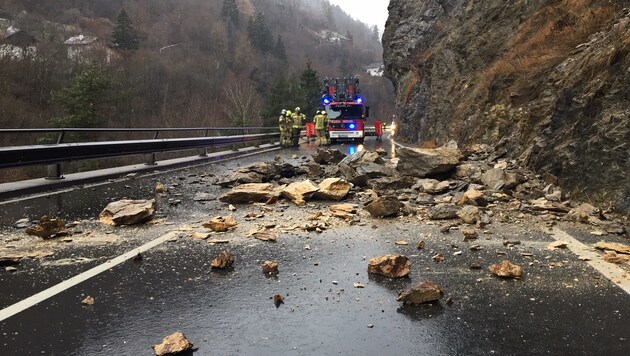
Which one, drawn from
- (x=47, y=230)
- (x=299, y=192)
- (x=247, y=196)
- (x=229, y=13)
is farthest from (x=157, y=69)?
(x=47, y=230)

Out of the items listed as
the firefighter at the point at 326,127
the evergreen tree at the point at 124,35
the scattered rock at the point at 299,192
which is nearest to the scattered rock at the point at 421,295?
the scattered rock at the point at 299,192

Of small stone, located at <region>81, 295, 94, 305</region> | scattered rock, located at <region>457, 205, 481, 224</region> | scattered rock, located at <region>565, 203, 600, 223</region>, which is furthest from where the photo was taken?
scattered rock, located at <region>457, 205, 481, 224</region>

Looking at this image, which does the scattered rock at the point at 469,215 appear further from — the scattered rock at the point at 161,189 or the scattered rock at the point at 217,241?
the scattered rock at the point at 161,189

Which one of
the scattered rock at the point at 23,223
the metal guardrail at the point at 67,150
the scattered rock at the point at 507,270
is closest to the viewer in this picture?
the scattered rock at the point at 507,270

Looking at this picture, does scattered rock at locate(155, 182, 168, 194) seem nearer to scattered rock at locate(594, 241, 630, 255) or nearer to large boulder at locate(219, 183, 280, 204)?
large boulder at locate(219, 183, 280, 204)

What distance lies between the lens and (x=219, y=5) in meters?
157

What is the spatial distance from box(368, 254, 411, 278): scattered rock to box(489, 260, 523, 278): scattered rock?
798 millimetres

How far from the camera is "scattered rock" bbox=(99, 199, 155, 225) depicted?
6213mm

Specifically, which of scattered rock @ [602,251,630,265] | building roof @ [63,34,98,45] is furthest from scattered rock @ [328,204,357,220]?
building roof @ [63,34,98,45]

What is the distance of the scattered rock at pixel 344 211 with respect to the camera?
677 cm

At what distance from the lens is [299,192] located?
8141 mm

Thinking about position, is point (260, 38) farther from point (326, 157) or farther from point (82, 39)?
point (326, 157)

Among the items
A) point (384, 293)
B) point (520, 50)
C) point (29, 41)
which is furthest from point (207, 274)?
point (29, 41)

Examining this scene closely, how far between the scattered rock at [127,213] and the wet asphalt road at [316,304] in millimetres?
645
